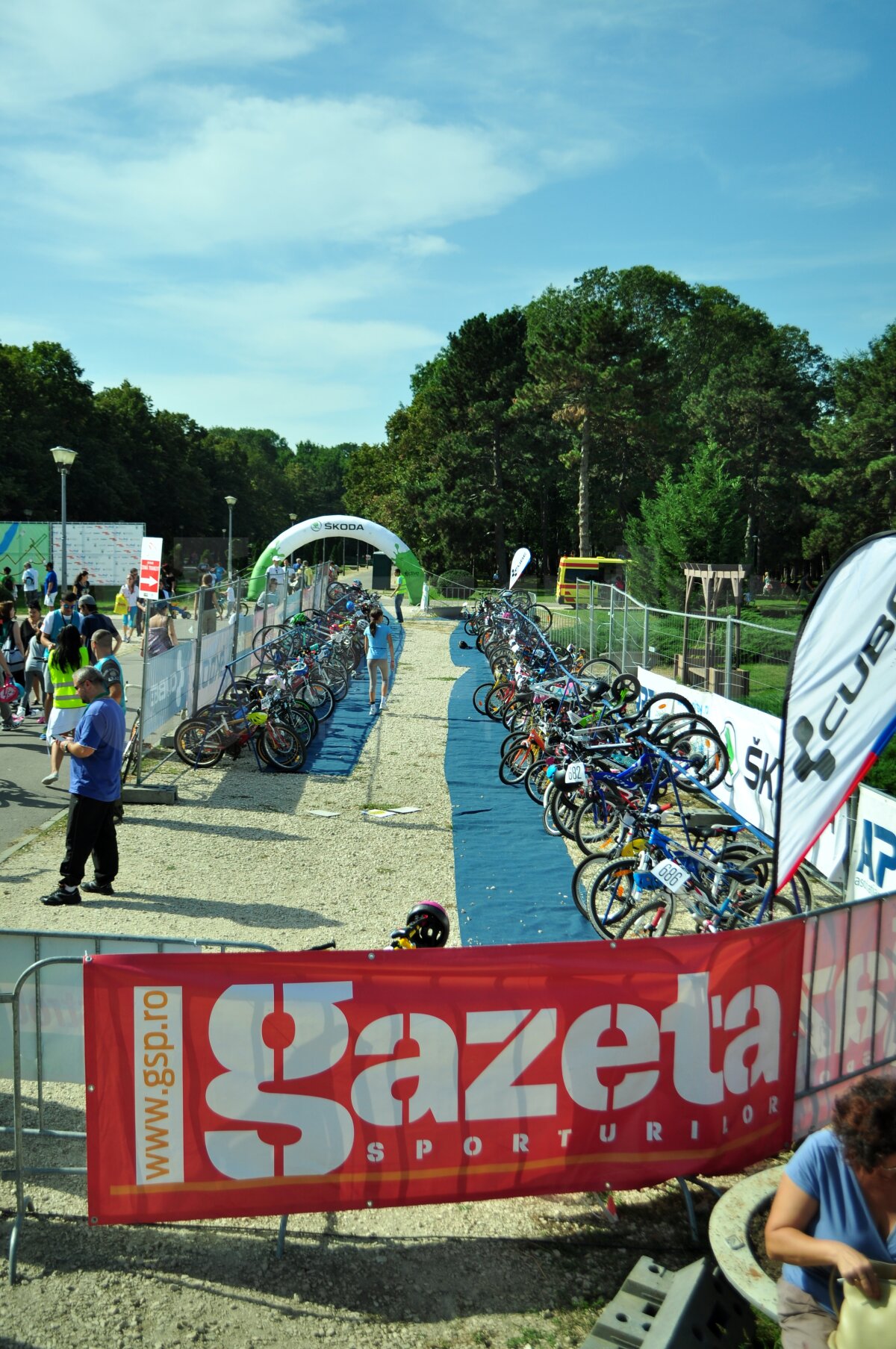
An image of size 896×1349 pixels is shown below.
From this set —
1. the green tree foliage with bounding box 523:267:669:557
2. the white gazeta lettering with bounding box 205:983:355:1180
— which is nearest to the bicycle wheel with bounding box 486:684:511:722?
the white gazeta lettering with bounding box 205:983:355:1180

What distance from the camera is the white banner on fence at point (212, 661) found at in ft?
45.3

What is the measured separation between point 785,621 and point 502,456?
30134 mm

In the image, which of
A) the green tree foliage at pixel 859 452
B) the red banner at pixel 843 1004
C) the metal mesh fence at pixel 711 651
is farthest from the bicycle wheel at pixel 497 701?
the green tree foliage at pixel 859 452

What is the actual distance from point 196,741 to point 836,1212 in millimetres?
10488

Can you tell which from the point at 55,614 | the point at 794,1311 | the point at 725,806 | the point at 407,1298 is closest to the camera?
the point at 794,1311

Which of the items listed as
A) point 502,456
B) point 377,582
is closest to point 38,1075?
point 377,582

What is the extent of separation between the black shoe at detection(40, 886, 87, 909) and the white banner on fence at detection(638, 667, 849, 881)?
5.35 metres

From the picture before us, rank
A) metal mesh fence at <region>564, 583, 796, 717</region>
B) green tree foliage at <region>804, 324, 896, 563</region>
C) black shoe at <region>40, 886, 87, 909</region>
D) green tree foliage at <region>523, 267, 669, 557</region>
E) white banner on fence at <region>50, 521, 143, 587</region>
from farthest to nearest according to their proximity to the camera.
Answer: green tree foliage at <region>804, 324, 896, 563</region>
green tree foliage at <region>523, 267, 669, 557</region>
white banner on fence at <region>50, 521, 143, 587</region>
metal mesh fence at <region>564, 583, 796, 717</region>
black shoe at <region>40, 886, 87, 909</region>

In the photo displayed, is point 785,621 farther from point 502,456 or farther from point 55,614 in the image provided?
point 502,456

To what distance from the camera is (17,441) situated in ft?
180

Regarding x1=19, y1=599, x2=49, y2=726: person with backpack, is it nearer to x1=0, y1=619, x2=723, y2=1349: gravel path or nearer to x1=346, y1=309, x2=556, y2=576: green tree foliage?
x1=0, y1=619, x2=723, y2=1349: gravel path

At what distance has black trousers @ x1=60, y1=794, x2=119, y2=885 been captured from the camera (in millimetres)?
7375

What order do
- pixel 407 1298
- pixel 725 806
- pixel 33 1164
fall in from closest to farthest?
pixel 407 1298, pixel 33 1164, pixel 725 806

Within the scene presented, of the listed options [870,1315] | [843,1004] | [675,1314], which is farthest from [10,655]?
[870,1315]
